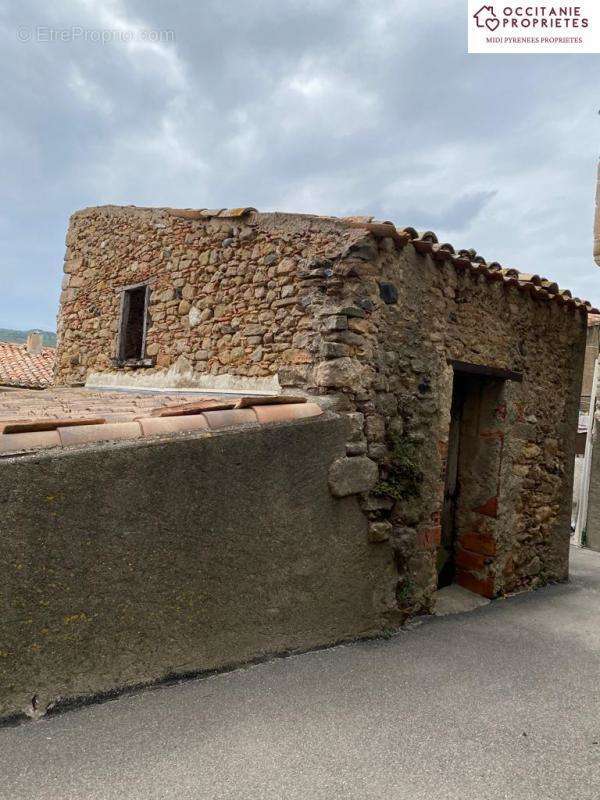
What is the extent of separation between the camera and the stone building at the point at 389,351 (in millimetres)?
4324


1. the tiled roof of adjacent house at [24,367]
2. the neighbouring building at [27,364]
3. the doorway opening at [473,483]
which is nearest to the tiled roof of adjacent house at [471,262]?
the doorway opening at [473,483]

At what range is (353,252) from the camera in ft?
14.0

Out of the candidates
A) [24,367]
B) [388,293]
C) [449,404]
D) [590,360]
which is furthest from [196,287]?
[590,360]

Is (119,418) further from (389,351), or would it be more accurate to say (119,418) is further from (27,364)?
(27,364)

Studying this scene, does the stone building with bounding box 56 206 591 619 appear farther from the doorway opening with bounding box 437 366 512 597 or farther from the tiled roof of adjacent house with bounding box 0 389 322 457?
the tiled roof of adjacent house with bounding box 0 389 322 457

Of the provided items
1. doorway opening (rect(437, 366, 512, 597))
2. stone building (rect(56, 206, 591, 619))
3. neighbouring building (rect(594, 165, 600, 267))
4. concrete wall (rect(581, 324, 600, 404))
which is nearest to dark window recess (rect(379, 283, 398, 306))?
stone building (rect(56, 206, 591, 619))

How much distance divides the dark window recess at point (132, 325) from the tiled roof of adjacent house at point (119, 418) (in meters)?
2.20

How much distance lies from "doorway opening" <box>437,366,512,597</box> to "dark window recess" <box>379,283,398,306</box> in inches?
57.1

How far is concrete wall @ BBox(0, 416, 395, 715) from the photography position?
2811 mm

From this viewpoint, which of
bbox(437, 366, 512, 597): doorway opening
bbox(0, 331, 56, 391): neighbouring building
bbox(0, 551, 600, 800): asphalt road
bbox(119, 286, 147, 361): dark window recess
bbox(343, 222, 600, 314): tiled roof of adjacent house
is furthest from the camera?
bbox(0, 331, 56, 391): neighbouring building

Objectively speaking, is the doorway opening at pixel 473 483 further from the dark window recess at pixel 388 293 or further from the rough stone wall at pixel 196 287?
the rough stone wall at pixel 196 287

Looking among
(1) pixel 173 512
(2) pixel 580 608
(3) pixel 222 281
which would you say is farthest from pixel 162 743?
(2) pixel 580 608

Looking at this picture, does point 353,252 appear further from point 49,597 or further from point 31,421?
point 49,597

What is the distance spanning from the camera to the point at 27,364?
50.6 ft
